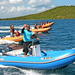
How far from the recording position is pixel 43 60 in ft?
46.2

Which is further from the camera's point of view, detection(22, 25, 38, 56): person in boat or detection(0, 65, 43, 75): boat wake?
detection(22, 25, 38, 56): person in boat

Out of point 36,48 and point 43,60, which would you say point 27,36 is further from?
point 43,60

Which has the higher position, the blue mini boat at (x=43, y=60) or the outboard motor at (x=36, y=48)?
the outboard motor at (x=36, y=48)

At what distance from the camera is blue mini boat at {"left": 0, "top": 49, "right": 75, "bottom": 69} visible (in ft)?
45.1

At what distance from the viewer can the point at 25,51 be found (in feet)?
49.9

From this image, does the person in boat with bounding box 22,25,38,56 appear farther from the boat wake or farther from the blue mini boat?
the boat wake

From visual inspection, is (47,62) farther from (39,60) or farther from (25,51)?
(25,51)

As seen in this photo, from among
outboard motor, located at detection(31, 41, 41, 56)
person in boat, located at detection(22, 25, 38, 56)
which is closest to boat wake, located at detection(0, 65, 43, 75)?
outboard motor, located at detection(31, 41, 41, 56)

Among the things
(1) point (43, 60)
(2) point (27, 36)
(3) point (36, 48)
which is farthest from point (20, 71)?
(2) point (27, 36)

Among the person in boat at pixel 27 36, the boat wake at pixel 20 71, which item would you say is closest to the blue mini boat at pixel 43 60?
the boat wake at pixel 20 71

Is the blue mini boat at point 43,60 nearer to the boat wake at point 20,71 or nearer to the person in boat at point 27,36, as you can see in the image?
the boat wake at point 20,71

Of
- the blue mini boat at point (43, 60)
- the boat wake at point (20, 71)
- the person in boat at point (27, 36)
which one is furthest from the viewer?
the person in boat at point (27, 36)

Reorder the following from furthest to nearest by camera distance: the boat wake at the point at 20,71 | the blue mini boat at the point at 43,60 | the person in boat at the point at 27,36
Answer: the person in boat at the point at 27,36
the boat wake at the point at 20,71
the blue mini boat at the point at 43,60

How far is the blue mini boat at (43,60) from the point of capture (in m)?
13.7
